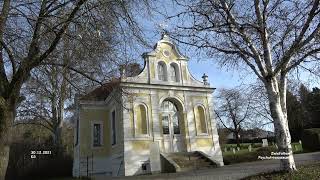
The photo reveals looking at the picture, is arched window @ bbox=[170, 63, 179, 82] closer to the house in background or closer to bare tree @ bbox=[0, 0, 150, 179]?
the house in background

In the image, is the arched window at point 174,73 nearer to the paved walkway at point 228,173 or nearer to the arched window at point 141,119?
the arched window at point 141,119

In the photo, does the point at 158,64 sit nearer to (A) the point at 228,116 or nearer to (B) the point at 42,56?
(B) the point at 42,56

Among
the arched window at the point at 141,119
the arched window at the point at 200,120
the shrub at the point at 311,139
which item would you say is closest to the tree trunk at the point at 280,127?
the arched window at the point at 141,119

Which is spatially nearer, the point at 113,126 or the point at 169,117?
the point at 169,117

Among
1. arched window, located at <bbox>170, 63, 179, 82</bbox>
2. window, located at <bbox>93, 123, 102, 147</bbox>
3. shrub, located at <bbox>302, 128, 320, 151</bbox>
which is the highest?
arched window, located at <bbox>170, 63, 179, 82</bbox>

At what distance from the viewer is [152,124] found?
963 inches

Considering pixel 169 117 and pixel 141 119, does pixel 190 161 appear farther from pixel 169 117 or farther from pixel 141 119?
pixel 141 119

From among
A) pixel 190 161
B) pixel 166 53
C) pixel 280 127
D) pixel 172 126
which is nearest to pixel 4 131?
pixel 280 127

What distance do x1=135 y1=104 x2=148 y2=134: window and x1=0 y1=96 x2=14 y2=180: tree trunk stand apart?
15.0 m

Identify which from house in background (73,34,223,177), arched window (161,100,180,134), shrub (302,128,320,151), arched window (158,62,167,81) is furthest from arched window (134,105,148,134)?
shrub (302,128,320,151)

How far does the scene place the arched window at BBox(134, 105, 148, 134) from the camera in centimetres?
2411

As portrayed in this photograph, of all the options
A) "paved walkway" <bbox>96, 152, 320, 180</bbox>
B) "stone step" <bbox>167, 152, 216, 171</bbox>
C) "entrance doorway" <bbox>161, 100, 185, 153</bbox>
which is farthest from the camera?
"entrance doorway" <bbox>161, 100, 185, 153</bbox>

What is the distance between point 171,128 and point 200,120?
2636 mm

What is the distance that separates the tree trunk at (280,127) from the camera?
1105 cm
